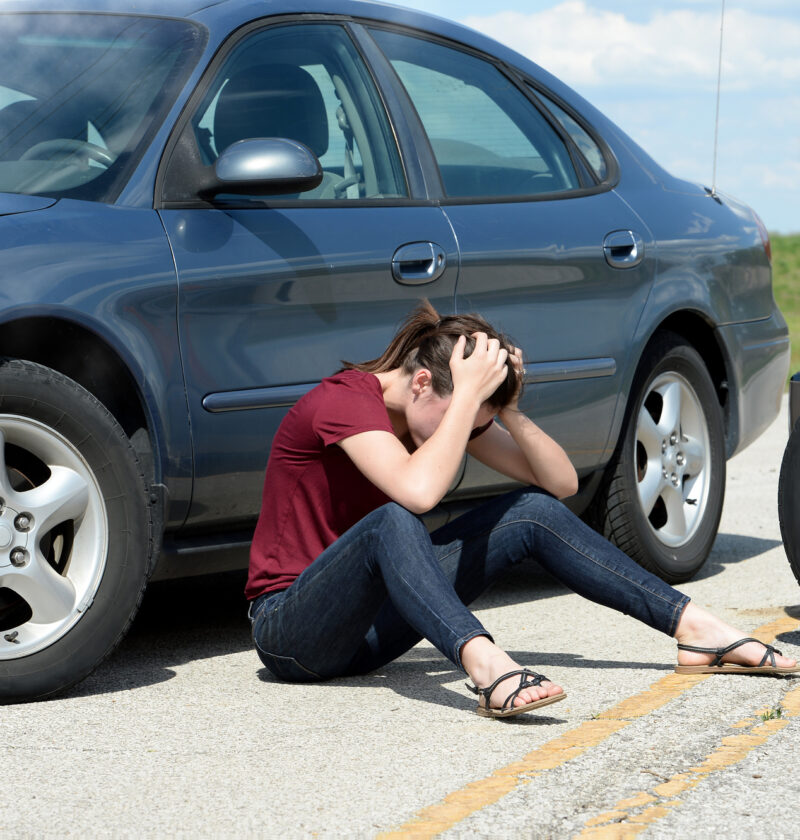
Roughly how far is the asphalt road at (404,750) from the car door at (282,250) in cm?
59

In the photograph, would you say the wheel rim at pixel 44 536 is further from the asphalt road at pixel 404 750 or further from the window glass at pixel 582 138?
the window glass at pixel 582 138

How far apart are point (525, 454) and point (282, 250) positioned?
83 centimetres

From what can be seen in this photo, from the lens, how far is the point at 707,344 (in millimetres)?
5551

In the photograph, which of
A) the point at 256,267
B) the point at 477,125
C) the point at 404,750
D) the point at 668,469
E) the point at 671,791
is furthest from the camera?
the point at 668,469

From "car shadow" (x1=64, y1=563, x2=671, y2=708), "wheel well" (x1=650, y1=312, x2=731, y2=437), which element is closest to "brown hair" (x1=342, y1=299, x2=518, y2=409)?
"car shadow" (x1=64, y1=563, x2=671, y2=708)

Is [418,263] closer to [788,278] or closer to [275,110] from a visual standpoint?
[275,110]

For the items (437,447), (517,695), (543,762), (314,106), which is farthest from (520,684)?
(314,106)

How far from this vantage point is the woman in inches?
135

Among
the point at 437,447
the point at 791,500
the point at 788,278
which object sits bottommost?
the point at 788,278

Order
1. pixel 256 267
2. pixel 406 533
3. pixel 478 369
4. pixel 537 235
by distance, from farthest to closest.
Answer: pixel 537 235, pixel 256 267, pixel 478 369, pixel 406 533

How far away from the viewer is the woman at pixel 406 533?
11.3 ft

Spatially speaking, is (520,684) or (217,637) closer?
(520,684)

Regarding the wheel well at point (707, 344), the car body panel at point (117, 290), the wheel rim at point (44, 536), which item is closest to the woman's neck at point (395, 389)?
the car body panel at point (117, 290)

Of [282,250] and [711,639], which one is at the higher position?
[282,250]
